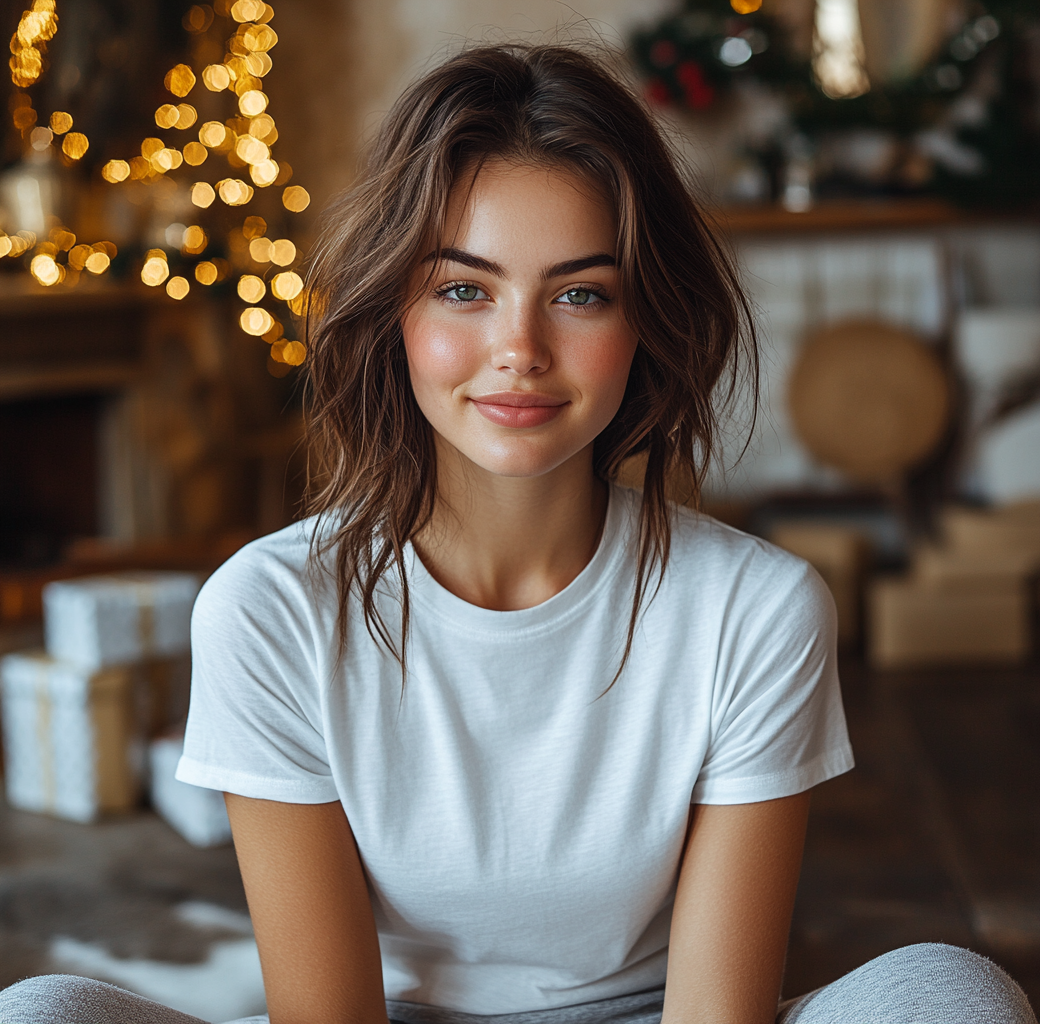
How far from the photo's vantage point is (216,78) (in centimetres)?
374

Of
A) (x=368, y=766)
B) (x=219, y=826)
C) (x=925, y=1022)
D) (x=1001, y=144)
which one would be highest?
(x=1001, y=144)

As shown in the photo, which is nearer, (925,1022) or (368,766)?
(925,1022)

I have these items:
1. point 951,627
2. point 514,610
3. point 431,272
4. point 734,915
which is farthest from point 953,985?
point 951,627

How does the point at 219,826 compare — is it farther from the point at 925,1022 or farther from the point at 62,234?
the point at 62,234

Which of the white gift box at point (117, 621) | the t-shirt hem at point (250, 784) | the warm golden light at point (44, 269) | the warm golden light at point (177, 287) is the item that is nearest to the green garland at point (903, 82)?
the warm golden light at point (177, 287)

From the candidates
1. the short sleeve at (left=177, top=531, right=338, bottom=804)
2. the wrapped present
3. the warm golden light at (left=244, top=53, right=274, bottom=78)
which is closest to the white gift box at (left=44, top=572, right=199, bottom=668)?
the wrapped present

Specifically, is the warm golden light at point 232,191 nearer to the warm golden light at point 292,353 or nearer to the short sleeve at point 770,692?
the warm golden light at point 292,353

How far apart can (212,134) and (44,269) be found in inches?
30.4

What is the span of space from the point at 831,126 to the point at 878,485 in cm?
112

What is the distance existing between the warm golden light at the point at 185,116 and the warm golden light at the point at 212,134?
0.14 feet

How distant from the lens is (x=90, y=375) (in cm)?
351

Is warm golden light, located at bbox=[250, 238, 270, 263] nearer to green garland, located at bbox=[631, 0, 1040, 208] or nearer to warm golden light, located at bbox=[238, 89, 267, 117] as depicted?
warm golden light, located at bbox=[238, 89, 267, 117]

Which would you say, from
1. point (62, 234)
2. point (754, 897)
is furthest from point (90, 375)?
point (754, 897)

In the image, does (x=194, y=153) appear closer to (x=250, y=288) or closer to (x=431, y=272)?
(x=250, y=288)
